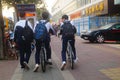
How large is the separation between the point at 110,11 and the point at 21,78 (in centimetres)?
3001

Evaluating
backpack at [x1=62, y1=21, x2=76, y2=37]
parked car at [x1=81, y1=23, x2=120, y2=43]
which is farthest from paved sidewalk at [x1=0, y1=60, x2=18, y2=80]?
parked car at [x1=81, y1=23, x2=120, y2=43]

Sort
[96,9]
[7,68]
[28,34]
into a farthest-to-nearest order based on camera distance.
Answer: [96,9] → [7,68] → [28,34]

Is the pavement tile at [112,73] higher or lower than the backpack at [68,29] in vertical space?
lower

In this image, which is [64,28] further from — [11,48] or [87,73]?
[11,48]

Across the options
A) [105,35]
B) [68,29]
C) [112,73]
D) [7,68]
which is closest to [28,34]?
[68,29]

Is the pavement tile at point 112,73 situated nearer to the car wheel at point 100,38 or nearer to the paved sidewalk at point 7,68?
the paved sidewalk at point 7,68

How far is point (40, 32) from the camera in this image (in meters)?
10.2

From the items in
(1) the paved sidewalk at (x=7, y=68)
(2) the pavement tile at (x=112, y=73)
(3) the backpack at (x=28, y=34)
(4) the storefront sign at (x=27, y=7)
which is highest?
(4) the storefront sign at (x=27, y=7)

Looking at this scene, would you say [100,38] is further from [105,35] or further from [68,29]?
[68,29]

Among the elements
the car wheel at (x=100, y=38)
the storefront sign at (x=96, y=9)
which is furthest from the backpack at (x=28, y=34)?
the storefront sign at (x=96, y=9)

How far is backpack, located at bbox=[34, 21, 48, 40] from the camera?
10.2m

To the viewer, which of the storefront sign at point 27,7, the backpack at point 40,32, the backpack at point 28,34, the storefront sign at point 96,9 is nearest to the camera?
the backpack at point 40,32

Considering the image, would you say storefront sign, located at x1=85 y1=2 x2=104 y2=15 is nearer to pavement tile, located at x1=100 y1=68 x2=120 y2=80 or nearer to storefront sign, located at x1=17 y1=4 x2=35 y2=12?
storefront sign, located at x1=17 y1=4 x2=35 y2=12

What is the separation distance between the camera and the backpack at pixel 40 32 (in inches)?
402
